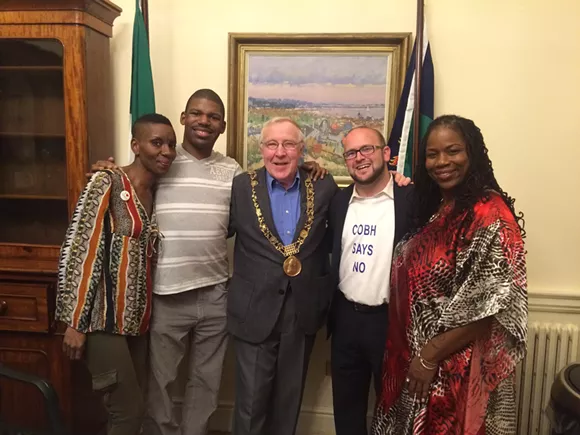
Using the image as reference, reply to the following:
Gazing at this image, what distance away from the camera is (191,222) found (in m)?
1.75

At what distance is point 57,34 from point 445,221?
163 centimetres

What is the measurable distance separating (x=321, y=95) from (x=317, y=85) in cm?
5

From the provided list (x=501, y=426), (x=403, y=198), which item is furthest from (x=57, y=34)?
(x=501, y=426)

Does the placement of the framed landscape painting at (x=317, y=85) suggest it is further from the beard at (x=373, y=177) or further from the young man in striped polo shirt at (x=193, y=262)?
the beard at (x=373, y=177)

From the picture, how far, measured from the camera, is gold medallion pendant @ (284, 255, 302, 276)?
5.54 feet

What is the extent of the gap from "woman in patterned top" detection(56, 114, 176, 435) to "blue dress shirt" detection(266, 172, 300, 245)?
40cm

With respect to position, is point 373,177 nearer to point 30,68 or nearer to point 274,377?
point 274,377

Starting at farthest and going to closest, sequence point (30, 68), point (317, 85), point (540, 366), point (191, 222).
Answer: point (317, 85), point (540, 366), point (30, 68), point (191, 222)

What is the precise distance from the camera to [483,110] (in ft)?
6.95

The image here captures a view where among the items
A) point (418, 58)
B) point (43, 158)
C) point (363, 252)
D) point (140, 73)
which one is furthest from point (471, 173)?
point (43, 158)

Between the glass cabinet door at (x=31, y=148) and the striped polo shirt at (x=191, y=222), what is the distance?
1.89 feet

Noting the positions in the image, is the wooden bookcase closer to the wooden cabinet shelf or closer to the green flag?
the wooden cabinet shelf

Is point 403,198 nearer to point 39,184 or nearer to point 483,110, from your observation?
point 483,110

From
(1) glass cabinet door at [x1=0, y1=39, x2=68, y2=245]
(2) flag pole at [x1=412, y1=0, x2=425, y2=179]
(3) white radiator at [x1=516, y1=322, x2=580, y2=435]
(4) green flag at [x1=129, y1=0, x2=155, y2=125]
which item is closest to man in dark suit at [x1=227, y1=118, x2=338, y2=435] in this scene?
(2) flag pole at [x1=412, y1=0, x2=425, y2=179]
